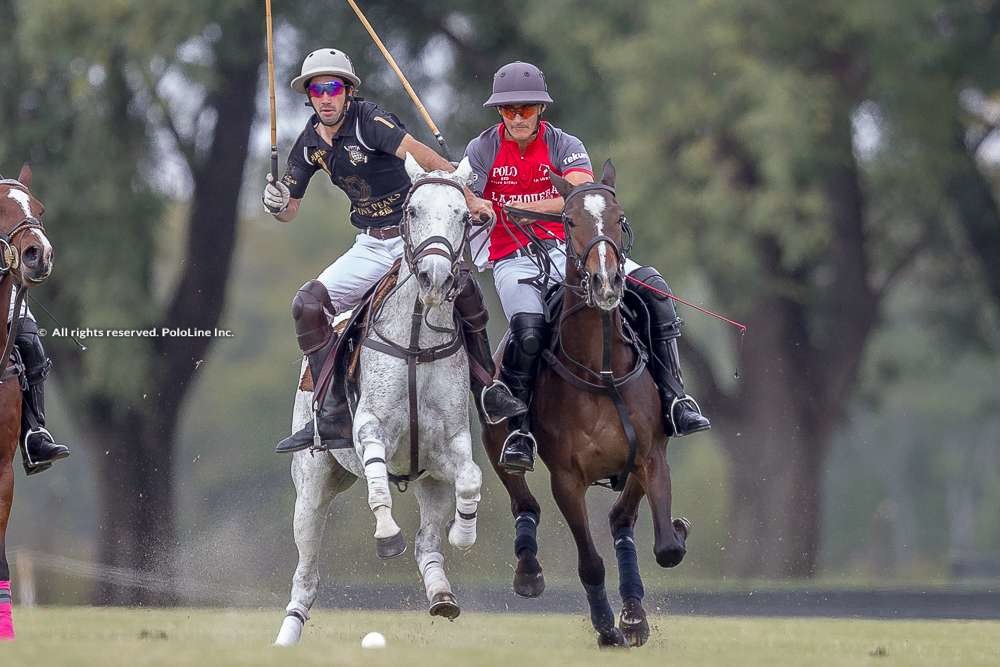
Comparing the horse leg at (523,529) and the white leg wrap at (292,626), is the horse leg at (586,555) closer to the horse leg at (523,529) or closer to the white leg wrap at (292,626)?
the horse leg at (523,529)

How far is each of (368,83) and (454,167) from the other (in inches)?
457

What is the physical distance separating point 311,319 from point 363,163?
3.11 ft

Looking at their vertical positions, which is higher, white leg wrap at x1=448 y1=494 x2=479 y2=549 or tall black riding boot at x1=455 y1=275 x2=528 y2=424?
tall black riding boot at x1=455 y1=275 x2=528 y2=424

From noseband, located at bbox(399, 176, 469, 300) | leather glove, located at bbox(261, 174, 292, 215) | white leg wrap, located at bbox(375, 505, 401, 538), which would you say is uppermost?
leather glove, located at bbox(261, 174, 292, 215)

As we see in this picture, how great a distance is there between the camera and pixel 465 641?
11.7 meters

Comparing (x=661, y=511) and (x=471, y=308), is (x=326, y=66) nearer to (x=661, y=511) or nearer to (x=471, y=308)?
(x=471, y=308)

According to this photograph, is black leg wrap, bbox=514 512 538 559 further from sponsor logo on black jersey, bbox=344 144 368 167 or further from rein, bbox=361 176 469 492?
sponsor logo on black jersey, bbox=344 144 368 167

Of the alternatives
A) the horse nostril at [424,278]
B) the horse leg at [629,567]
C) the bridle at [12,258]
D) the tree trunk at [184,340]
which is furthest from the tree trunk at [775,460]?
the horse nostril at [424,278]

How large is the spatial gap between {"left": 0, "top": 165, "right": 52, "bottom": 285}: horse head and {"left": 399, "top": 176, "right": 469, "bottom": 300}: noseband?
6.29ft

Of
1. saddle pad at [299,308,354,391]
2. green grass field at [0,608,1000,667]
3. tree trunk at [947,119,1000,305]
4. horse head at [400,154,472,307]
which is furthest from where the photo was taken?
tree trunk at [947,119,1000,305]

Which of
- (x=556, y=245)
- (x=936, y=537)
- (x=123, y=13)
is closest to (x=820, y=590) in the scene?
(x=556, y=245)

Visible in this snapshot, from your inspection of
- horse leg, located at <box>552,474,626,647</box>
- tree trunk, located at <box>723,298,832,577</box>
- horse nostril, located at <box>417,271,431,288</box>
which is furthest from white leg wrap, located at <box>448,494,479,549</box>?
tree trunk, located at <box>723,298,832,577</box>

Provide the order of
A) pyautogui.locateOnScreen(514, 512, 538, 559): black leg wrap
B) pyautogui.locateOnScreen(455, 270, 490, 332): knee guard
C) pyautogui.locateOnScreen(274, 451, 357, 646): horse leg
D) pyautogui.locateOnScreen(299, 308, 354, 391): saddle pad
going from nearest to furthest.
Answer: pyautogui.locateOnScreen(455, 270, 490, 332): knee guard, pyautogui.locateOnScreen(299, 308, 354, 391): saddle pad, pyautogui.locateOnScreen(274, 451, 357, 646): horse leg, pyautogui.locateOnScreen(514, 512, 538, 559): black leg wrap

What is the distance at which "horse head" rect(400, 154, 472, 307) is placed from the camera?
364 inches
